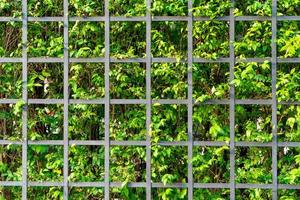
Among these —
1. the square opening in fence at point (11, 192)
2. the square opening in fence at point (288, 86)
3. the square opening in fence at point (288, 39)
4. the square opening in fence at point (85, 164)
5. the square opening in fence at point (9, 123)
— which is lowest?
the square opening in fence at point (11, 192)

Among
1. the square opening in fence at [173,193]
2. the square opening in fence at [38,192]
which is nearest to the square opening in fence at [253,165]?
the square opening in fence at [173,193]

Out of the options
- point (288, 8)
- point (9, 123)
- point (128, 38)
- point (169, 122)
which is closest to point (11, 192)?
point (9, 123)

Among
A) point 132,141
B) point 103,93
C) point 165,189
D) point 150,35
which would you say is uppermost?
point 150,35

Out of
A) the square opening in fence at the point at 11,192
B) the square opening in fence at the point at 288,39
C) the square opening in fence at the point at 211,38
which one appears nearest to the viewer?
the square opening in fence at the point at 288,39

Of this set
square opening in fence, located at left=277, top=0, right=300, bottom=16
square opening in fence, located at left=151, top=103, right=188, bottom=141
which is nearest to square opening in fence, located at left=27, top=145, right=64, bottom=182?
square opening in fence, located at left=151, top=103, right=188, bottom=141

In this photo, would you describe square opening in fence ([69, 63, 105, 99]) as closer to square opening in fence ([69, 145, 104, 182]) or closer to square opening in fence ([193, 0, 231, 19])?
square opening in fence ([69, 145, 104, 182])

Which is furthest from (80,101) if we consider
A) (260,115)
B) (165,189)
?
(260,115)

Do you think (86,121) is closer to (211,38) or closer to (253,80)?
(211,38)

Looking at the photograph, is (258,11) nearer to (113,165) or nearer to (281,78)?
(281,78)

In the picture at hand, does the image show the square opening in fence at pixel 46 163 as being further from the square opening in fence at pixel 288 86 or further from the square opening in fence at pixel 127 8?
the square opening in fence at pixel 288 86
